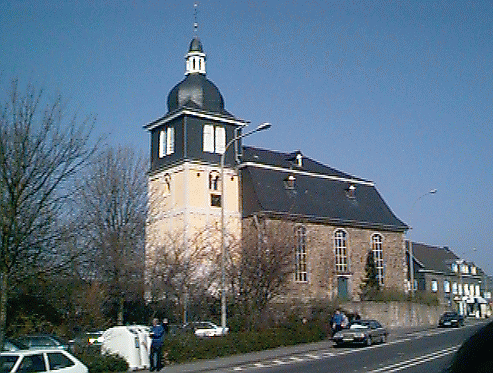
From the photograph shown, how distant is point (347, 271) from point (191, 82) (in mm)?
22057

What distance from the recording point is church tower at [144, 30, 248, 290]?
53188mm

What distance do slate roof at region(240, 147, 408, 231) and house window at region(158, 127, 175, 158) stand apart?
6439mm

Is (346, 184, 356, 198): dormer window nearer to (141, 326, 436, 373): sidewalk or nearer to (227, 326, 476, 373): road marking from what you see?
(141, 326, 436, 373): sidewalk

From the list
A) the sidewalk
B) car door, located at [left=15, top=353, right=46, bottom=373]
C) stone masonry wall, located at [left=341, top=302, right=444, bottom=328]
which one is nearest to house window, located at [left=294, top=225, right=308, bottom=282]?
stone masonry wall, located at [left=341, top=302, right=444, bottom=328]

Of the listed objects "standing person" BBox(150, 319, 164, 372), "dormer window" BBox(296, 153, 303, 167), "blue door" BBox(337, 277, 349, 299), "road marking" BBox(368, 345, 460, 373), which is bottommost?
"road marking" BBox(368, 345, 460, 373)

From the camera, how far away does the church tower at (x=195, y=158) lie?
5319cm

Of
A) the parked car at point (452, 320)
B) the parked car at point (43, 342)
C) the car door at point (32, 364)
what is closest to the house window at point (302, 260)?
the parked car at point (452, 320)

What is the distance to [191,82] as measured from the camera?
184 feet

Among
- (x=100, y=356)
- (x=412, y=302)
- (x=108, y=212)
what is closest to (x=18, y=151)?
(x=100, y=356)

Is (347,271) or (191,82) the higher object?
(191,82)

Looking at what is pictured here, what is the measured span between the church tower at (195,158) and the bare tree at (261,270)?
15546 mm

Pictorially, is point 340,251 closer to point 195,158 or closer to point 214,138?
point 214,138

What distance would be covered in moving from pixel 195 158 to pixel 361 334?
86.5ft

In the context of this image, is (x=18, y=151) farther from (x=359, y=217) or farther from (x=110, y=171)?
(x=359, y=217)
